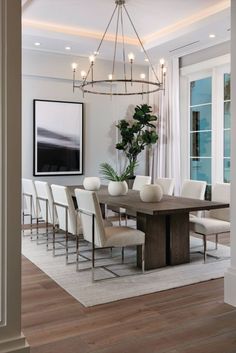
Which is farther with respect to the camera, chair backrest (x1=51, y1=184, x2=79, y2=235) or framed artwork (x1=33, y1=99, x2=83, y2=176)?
framed artwork (x1=33, y1=99, x2=83, y2=176)

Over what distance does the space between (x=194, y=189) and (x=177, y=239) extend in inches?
43.9

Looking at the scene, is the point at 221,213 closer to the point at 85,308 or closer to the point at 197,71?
the point at 85,308

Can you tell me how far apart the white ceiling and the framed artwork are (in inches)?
42.3

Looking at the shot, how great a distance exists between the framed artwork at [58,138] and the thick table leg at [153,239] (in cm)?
331

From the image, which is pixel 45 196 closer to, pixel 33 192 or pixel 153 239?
pixel 33 192

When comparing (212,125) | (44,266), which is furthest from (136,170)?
(44,266)

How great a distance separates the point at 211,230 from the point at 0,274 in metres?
2.95

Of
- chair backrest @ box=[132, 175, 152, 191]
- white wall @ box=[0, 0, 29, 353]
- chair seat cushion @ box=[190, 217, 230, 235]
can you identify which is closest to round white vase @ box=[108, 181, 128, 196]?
chair seat cushion @ box=[190, 217, 230, 235]

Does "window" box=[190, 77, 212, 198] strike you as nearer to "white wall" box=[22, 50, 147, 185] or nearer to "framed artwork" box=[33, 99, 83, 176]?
"white wall" box=[22, 50, 147, 185]

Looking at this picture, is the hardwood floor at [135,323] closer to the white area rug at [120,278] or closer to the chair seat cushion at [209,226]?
the white area rug at [120,278]

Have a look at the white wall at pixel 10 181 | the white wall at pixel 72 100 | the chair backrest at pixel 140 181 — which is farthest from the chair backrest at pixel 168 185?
the white wall at pixel 10 181

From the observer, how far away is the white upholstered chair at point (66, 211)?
454 cm

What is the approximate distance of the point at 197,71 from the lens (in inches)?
287

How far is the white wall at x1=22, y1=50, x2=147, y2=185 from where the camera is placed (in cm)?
711
